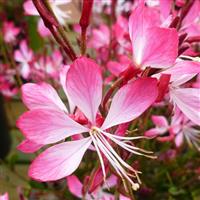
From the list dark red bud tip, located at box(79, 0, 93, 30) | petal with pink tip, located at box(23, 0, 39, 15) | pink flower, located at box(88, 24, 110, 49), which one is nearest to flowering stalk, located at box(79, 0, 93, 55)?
dark red bud tip, located at box(79, 0, 93, 30)

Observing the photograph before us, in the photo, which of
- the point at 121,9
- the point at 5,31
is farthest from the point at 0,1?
the point at 121,9

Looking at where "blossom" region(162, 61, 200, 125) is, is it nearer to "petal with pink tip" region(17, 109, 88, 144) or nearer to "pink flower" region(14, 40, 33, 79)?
"petal with pink tip" region(17, 109, 88, 144)

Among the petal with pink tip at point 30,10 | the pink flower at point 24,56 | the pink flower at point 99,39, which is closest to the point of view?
the petal with pink tip at point 30,10

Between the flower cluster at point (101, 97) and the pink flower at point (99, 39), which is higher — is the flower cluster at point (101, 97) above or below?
above

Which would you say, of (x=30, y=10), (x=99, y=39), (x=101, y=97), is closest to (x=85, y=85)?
(x=101, y=97)

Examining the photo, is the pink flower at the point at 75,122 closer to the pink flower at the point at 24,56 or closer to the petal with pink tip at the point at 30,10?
the petal with pink tip at the point at 30,10

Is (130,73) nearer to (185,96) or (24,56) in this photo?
(185,96)

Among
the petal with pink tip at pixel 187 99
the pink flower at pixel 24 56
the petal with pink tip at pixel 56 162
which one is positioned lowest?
the pink flower at pixel 24 56

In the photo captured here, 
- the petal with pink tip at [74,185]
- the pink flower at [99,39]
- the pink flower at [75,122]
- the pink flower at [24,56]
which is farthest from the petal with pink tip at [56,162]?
the pink flower at [24,56]

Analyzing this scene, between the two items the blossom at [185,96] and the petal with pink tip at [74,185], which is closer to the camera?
the blossom at [185,96]
